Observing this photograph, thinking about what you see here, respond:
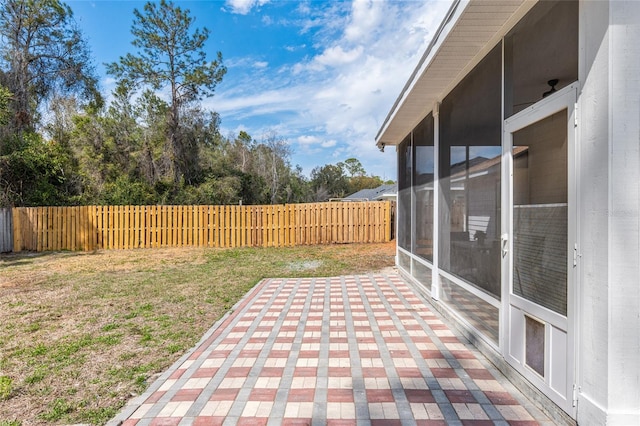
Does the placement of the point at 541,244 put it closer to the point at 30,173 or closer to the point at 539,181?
the point at 539,181

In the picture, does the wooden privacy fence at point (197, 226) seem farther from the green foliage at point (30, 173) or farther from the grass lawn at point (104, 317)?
the grass lawn at point (104, 317)

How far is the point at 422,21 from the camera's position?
A: 6012 millimetres

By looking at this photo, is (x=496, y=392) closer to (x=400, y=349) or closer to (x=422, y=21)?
(x=400, y=349)

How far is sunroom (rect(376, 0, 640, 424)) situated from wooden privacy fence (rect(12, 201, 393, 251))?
7.65 m

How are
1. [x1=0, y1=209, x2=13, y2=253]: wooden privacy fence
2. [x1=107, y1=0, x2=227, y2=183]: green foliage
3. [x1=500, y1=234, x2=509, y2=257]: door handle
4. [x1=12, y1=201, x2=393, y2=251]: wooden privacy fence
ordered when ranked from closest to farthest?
[x1=500, y1=234, x2=509, y2=257]: door handle < [x1=0, y1=209, x2=13, y2=253]: wooden privacy fence < [x1=12, y1=201, x2=393, y2=251]: wooden privacy fence < [x1=107, y1=0, x2=227, y2=183]: green foliage

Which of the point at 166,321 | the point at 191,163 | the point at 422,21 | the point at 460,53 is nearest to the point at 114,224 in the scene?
the point at 191,163

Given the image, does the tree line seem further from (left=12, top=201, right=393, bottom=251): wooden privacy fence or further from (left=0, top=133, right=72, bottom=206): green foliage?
(left=12, top=201, right=393, bottom=251): wooden privacy fence

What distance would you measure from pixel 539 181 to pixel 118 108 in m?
17.8

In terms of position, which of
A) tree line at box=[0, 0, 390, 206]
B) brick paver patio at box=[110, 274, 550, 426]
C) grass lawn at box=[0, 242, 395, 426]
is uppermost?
tree line at box=[0, 0, 390, 206]

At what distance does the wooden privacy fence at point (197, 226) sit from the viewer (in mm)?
10758

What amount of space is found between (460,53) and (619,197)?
1.94 meters

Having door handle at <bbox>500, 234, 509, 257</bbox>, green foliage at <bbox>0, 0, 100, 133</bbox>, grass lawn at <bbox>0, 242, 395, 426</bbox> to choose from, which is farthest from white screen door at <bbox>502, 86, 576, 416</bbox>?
green foliage at <bbox>0, 0, 100, 133</bbox>

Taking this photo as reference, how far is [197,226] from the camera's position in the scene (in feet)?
36.5

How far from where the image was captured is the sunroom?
59.4 inches
